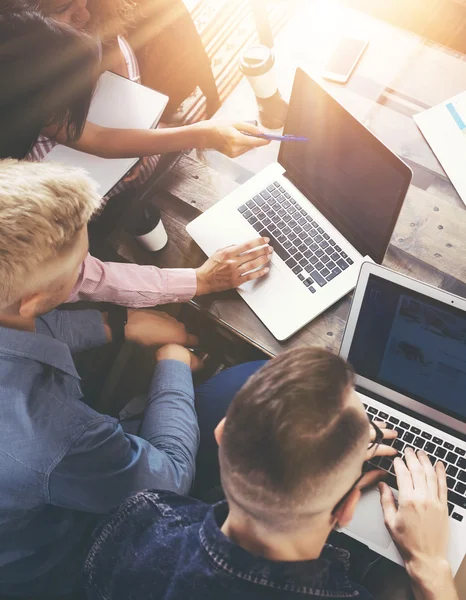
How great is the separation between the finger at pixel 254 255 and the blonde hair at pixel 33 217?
17.6 inches

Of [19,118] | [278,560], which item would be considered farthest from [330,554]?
[19,118]

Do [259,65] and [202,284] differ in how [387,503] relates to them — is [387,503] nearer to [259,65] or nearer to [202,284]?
[202,284]

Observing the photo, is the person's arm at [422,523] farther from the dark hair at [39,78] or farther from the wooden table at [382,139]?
the dark hair at [39,78]

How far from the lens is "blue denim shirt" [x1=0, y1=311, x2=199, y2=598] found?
0.94 metres

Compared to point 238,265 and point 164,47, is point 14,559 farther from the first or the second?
point 164,47

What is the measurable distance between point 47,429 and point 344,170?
90 cm

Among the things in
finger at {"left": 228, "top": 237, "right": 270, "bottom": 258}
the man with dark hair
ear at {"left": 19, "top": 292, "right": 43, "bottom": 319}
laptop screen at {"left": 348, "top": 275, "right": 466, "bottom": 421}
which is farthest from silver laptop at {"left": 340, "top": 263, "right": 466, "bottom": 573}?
ear at {"left": 19, "top": 292, "right": 43, "bottom": 319}

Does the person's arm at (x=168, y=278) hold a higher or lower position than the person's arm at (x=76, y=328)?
higher

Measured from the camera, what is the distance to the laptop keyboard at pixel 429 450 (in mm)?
1094

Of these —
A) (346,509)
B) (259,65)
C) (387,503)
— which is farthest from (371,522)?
(259,65)

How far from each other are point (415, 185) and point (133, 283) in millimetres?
864

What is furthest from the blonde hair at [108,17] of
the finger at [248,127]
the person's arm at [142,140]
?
the finger at [248,127]

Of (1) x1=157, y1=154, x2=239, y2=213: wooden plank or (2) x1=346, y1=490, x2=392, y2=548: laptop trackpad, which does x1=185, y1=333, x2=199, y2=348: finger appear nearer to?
(1) x1=157, y1=154, x2=239, y2=213: wooden plank

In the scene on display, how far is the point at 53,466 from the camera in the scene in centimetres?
95
